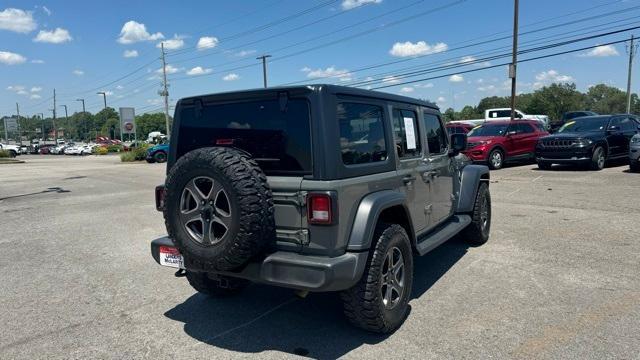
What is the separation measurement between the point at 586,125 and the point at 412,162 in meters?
13.1

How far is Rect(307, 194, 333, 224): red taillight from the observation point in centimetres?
313

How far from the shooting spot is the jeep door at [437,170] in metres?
4.76

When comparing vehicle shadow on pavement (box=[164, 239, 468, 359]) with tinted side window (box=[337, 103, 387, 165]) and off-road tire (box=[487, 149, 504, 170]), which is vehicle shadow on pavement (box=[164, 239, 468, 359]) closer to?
tinted side window (box=[337, 103, 387, 165])

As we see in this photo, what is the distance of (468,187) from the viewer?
19.2 feet

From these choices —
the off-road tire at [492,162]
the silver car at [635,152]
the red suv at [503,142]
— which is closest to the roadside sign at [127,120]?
the red suv at [503,142]

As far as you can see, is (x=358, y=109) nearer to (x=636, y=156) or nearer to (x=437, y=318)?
(x=437, y=318)

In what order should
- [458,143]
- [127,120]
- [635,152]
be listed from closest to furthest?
[458,143] → [635,152] → [127,120]

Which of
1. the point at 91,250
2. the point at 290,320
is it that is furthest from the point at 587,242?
the point at 91,250

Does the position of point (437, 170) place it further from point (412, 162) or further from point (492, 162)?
point (492, 162)

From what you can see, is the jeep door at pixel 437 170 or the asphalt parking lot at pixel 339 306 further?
the jeep door at pixel 437 170

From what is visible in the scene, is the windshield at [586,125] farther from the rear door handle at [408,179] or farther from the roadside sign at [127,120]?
the roadside sign at [127,120]

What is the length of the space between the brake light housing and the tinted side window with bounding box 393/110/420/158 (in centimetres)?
124

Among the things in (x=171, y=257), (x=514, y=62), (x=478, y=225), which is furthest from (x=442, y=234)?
(x=514, y=62)

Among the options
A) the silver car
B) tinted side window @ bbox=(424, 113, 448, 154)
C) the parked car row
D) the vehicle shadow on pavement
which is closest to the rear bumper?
the vehicle shadow on pavement
